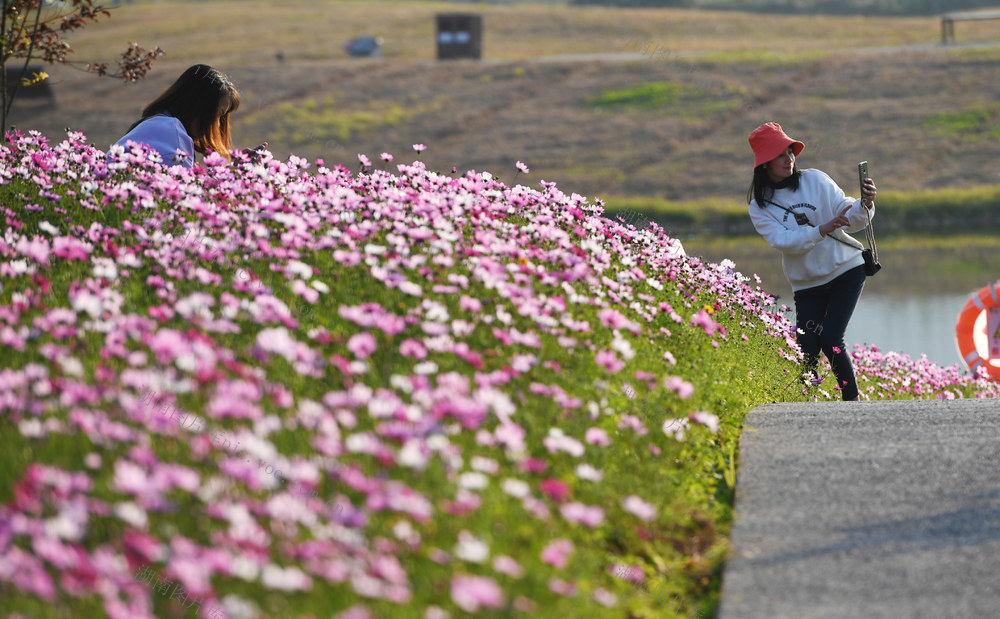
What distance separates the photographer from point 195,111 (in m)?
6.79

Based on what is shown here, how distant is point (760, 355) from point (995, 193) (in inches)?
977

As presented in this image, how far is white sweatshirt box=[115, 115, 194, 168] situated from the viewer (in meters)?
6.55

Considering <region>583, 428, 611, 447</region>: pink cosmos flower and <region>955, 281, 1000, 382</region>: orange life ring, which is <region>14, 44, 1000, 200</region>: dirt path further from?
<region>583, 428, 611, 447</region>: pink cosmos flower

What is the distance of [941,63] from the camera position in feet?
130

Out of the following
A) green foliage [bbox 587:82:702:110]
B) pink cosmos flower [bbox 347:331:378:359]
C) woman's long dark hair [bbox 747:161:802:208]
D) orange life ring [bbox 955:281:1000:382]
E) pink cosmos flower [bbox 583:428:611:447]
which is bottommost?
green foliage [bbox 587:82:702:110]

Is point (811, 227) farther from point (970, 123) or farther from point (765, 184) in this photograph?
point (970, 123)

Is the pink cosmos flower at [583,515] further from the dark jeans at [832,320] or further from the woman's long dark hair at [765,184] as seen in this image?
the woman's long dark hair at [765,184]

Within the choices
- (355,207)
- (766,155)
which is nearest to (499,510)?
(355,207)

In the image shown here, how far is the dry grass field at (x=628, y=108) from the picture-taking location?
3272cm

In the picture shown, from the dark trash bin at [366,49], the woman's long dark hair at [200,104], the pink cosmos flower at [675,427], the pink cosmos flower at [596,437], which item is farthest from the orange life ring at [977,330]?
the dark trash bin at [366,49]

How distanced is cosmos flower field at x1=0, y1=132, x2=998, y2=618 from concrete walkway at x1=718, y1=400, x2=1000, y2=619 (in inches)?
7.7

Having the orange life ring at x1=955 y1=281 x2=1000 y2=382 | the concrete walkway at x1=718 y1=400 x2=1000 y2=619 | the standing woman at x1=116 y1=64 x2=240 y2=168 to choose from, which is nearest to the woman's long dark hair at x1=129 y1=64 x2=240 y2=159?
the standing woman at x1=116 y1=64 x2=240 y2=168

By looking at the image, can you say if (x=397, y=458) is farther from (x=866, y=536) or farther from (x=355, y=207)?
(x=355, y=207)

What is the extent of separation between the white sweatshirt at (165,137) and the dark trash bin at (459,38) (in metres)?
43.6
